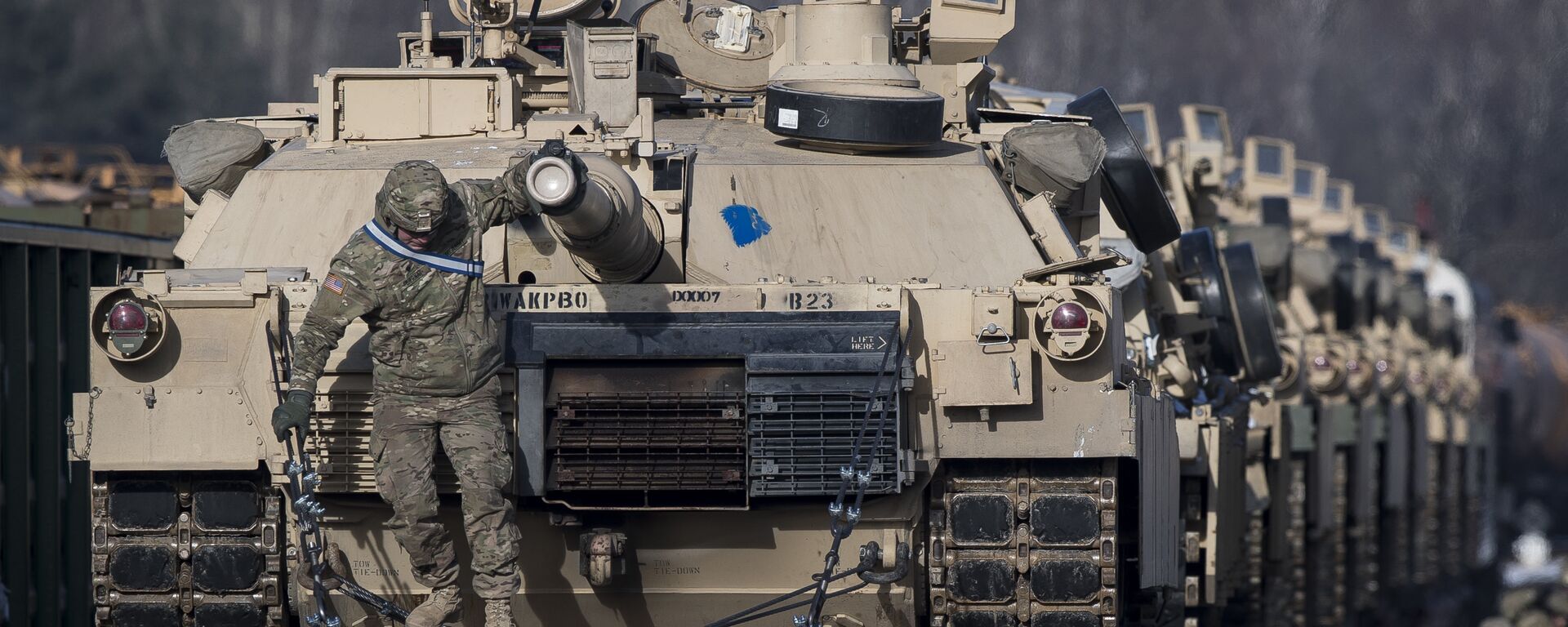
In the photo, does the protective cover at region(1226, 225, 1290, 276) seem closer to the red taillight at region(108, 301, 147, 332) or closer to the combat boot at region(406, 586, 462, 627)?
the combat boot at region(406, 586, 462, 627)

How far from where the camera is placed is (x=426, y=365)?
1102 centimetres

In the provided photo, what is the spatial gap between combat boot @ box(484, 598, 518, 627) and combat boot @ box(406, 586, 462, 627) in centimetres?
17

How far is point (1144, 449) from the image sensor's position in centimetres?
1196

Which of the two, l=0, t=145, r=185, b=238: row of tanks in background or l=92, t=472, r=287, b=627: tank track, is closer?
l=92, t=472, r=287, b=627: tank track

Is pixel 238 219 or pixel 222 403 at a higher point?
pixel 238 219

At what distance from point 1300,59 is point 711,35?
2515 centimetres

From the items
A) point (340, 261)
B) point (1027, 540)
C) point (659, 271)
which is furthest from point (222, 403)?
point (1027, 540)

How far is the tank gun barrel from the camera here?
10602 mm

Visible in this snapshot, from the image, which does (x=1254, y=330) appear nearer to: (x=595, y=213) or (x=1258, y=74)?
(x=595, y=213)

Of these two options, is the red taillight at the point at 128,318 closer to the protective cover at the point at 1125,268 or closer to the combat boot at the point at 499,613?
the combat boot at the point at 499,613

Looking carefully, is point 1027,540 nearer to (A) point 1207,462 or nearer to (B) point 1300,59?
(A) point 1207,462

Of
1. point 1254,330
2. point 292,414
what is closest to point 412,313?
point 292,414

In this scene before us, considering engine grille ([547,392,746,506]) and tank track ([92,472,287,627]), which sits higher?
engine grille ([547,392,746,506])

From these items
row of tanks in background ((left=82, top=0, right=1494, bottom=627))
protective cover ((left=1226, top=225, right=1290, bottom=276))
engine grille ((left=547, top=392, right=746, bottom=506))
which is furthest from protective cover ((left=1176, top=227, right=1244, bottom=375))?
engine grille ((left=547, top=392, right=746, bottom=506))
